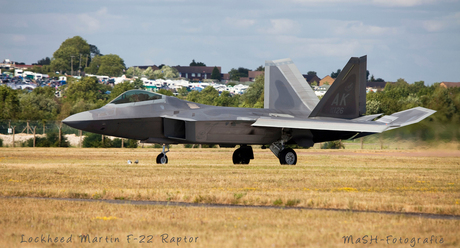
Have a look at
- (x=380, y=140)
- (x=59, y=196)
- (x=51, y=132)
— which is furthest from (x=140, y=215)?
(x=51, y=132)

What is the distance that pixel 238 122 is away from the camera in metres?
20.6

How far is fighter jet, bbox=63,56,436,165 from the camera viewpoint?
19.4 metres

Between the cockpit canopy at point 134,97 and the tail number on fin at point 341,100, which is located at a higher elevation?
the tail number on fin at point 341,100

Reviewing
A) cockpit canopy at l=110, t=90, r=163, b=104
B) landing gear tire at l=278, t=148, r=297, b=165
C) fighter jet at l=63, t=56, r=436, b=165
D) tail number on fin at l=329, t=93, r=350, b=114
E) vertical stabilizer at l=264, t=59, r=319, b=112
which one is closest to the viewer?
fighter jet at l=63, t=56, r=436, b=165

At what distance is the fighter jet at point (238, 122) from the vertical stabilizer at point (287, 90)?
9.25ft

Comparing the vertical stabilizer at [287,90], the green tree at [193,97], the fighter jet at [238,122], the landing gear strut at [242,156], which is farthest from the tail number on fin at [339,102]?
the green tree at [193,97]

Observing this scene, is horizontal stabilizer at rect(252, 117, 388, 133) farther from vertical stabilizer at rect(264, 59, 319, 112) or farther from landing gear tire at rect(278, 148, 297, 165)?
vertical stabilizer at rect(264, 59, 319, 112)

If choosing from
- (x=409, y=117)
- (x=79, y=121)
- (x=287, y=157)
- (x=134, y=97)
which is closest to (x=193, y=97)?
(x=287, y=157)

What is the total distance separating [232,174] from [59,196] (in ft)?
19.3

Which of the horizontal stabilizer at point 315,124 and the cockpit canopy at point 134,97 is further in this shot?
the cockpit canopy at point 134,97

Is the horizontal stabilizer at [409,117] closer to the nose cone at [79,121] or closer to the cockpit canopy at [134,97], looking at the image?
the cockpit canopy at [134,97]

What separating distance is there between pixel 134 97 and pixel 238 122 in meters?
4.04

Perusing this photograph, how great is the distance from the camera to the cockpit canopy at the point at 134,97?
782 inches

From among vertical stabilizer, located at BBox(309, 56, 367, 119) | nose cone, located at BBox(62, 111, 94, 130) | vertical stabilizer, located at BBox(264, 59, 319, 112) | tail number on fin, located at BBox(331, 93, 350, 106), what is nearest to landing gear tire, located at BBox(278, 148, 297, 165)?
vertical stabilizer, located at BBox(309, 56, 367, 119)
